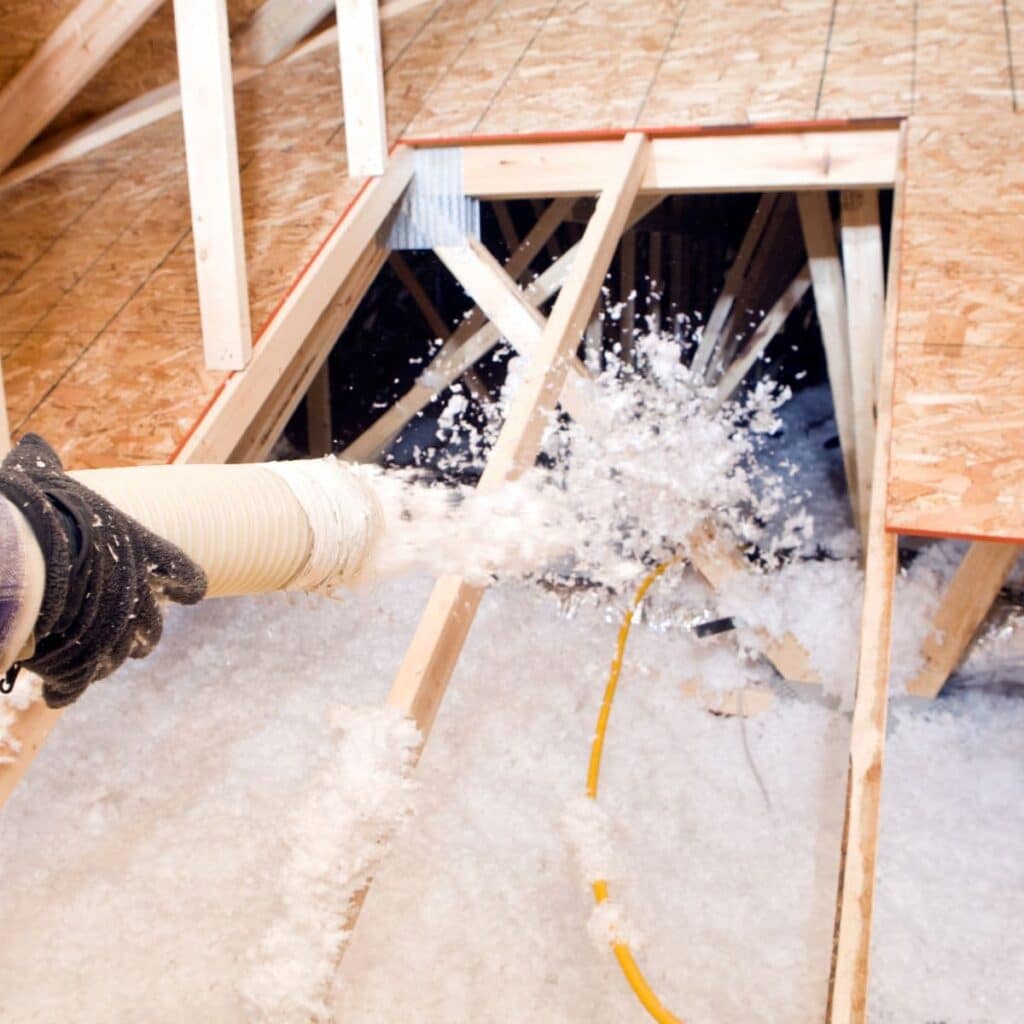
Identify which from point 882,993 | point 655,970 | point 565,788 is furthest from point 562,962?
point 882,993

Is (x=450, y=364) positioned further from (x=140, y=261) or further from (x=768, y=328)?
(x=140, y=261)

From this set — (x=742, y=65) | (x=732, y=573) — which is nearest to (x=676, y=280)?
(x=742, y=65)

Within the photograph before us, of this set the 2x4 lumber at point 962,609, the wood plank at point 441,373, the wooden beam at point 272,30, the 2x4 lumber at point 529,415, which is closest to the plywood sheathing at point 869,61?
the 2x4 lumber at point 529,415

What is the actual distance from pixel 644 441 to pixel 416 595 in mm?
951

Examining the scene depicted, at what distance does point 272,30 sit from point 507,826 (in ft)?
8.16

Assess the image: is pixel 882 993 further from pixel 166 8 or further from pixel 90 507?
pixel 166 8

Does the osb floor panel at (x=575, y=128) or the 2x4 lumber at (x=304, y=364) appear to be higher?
the osb floor panel at (x=575, y=128)

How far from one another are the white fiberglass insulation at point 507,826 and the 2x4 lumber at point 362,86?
1.34 meters

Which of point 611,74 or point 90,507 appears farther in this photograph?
point 611,74

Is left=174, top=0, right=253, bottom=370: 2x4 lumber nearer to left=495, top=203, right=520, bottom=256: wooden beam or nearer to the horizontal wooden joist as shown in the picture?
the horizontal wooden joist

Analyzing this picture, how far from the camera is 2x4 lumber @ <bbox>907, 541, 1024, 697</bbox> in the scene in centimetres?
219

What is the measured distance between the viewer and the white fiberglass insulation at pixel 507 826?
1824 mm

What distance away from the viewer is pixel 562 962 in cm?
194

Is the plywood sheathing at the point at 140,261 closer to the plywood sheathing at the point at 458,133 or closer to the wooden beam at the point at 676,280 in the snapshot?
the plywood sheathing at the point at 458,133
